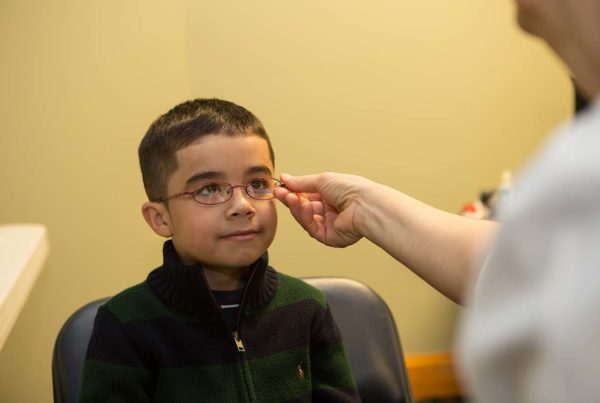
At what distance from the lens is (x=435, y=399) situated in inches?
113

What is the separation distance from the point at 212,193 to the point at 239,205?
7 cm

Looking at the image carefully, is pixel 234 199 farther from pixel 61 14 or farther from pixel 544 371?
pixel 61 14

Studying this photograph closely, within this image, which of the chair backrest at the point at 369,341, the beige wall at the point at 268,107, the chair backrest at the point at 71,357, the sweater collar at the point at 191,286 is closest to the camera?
the sweater collar at the point at 191,286

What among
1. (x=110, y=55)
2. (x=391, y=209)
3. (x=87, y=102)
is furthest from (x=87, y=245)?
(x=391, y=209)

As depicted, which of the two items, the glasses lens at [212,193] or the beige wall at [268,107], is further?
the beige wall at [268,107]

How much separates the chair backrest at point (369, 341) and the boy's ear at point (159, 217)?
0.37 metres

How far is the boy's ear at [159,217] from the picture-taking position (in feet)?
4.74

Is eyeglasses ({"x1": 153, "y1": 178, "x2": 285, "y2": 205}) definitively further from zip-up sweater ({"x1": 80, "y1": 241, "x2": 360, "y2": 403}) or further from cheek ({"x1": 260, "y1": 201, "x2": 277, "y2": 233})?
zip-up sweater ({"x1": 80, "y1": 241, "x2": 360, "y2": 403})

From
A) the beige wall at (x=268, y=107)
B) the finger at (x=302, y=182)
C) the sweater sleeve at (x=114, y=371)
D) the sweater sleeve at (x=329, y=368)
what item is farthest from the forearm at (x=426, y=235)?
the beige wall at (x=268, y=107)

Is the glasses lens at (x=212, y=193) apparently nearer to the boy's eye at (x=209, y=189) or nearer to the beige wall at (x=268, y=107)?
the boy's eye at (x=209, y=189)

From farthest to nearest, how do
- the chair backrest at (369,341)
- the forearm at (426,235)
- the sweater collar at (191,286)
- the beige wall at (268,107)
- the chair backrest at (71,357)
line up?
the beige wall at (268,107)
the chair backrest at (369,341)
the chair backrest at (71,357)
the sweater collar at (191,286)
the forearm at (426,235)

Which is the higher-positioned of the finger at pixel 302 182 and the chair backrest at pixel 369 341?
the finger at pixel 302 182

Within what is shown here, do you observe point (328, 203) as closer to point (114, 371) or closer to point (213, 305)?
point (213, 305)

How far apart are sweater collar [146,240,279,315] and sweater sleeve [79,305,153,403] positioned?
4.1 inches
